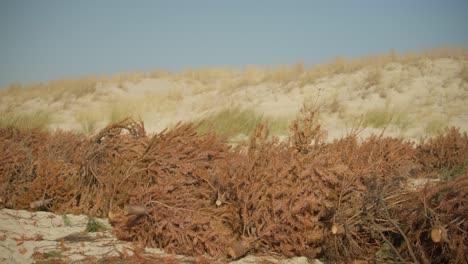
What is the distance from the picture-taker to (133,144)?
5379 millimetres

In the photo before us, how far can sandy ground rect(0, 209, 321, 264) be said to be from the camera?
12.5ft

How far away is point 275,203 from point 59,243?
209cm

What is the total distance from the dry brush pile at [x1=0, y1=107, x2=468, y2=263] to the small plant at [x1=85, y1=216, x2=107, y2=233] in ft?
0.63

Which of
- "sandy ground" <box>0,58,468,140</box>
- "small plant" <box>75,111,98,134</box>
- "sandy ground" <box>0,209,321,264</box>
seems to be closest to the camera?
"sandy ground" <box>0,209,321,264</box>

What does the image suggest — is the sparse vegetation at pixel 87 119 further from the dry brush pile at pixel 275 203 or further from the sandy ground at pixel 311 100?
the dry brush pile at pixel 275 203

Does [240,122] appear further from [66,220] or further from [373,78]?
[66,220]

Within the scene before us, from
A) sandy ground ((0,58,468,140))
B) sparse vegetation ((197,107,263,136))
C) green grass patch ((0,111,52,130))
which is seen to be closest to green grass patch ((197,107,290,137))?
sparse vegetation ((197,107,263,136))

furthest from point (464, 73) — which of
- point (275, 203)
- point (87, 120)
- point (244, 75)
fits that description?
point (275, 203)

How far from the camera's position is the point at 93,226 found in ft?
15.4

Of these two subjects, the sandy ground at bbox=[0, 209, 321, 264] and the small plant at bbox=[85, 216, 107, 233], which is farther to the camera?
the small plant at bbox=[85, 216, 107, 233]

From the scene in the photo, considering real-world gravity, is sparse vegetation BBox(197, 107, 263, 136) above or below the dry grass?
below

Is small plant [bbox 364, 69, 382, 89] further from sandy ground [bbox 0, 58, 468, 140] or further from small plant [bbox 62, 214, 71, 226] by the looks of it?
small plant [bbox 62, 214, 71, 226]

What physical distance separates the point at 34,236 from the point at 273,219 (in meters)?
2.39

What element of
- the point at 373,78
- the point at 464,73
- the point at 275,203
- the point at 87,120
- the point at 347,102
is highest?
the point at 464,73
